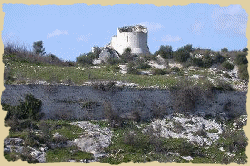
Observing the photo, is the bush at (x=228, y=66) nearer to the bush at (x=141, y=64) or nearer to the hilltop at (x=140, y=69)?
the hilltop at (x=140, y=69)

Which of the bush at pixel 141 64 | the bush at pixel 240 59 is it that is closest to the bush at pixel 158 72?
the bush at pixel 141 64

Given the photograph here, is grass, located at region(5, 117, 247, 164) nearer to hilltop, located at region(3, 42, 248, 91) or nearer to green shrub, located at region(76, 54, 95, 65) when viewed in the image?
hilltop, located at region(3, 42, 248, 91)

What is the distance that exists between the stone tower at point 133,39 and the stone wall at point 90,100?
1073cm

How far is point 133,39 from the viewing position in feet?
120

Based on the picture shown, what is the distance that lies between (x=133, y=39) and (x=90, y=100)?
11.9 m

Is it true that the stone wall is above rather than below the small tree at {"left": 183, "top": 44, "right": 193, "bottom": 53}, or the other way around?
below

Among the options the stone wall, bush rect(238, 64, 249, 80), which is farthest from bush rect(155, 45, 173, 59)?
the stone wall

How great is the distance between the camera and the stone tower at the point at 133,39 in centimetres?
3669

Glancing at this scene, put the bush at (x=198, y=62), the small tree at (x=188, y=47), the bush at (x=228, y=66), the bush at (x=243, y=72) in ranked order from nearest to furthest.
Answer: the bush at (x=243, y=72), the bush at (x=228, y=66), the bush at (x=198, y=62), the small tree at (x=188, y=47)

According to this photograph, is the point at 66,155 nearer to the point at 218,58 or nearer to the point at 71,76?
the point at 71,76

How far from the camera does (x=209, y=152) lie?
76.0 feet

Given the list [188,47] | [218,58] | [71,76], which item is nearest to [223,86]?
[218,58]

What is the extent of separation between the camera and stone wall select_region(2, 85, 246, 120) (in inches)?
990

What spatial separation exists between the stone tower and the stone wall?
1073 cm
